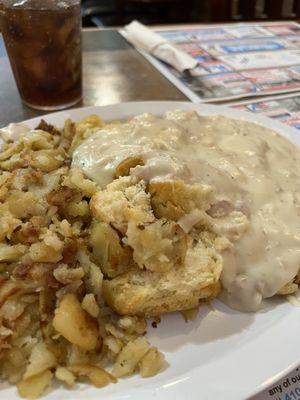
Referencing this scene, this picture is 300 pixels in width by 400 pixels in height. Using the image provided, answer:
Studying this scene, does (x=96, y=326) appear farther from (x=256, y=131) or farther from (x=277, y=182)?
(x=256, y=131)

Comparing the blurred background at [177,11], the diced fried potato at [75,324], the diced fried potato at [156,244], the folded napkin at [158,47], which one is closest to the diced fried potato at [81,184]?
the diced fried potato at [156,244]

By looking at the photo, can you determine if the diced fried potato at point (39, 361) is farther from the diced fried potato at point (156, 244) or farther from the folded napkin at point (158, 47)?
the folded napkin at point (158, 47)

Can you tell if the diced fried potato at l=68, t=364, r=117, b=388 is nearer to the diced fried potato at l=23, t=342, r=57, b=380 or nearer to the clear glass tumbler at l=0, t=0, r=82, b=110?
the diced fried potato at l=23, t=342, r=57, b=380

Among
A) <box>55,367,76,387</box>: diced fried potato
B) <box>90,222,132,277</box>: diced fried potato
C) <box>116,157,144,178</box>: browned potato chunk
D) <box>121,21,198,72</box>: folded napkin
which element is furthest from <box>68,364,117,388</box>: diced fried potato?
<box>121,21,198,72</box>: folded napkin

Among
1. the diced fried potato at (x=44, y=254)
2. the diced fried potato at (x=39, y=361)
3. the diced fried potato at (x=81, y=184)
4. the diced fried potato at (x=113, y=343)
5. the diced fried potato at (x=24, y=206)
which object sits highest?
the diced fried potato at (x=81, y=184)

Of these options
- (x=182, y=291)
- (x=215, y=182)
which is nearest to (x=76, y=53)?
(x=215, y=182)

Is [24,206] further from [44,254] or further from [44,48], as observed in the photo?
[44,48]
